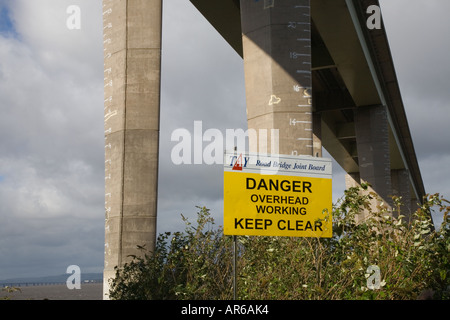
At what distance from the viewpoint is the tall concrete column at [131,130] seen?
12.2 m

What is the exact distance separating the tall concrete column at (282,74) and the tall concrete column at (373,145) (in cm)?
2111

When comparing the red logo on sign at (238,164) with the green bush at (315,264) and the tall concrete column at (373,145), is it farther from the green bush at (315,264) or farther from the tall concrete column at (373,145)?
the tall concrete column at (373,145)

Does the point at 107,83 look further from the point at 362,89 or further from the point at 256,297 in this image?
the point at 362,89

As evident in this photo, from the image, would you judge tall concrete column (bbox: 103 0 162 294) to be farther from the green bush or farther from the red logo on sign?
the red logo on sign

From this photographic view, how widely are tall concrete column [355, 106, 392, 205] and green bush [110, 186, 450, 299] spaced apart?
23.4 meters

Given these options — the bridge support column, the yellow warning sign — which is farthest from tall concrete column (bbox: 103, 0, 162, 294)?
the bridge support column

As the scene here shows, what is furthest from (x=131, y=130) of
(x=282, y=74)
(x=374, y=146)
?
(x=374, y=146)

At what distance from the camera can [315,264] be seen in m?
8.01

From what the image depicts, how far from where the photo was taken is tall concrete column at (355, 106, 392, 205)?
32156 mm

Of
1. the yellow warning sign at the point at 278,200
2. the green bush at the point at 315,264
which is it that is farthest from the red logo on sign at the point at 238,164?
the green bush at the point at 315,264

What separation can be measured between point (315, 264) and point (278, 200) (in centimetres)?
123
